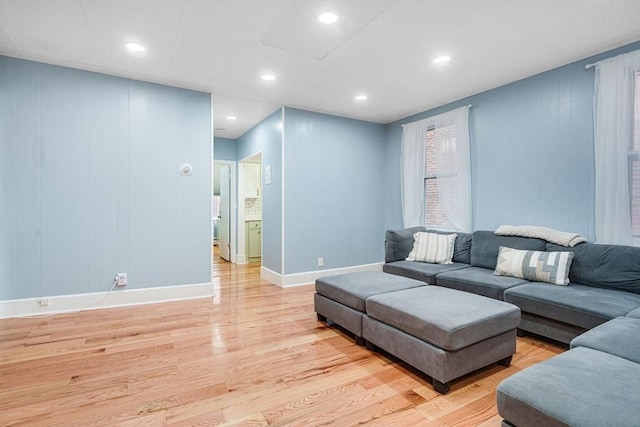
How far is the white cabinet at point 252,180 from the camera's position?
259 inches

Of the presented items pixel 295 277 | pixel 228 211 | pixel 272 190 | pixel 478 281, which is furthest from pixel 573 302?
pixel 228 211

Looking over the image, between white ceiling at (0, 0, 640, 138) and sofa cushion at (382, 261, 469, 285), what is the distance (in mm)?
2276

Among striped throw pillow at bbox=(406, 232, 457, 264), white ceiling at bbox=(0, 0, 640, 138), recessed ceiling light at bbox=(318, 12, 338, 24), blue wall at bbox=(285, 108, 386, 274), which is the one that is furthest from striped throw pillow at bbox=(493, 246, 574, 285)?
recessed ceiling light at bbox=(318, 12, 338, 24)

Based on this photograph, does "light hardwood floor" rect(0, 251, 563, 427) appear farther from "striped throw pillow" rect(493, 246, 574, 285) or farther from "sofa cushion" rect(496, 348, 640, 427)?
"striped throw pillow" rect(493, 246, 574, 285)

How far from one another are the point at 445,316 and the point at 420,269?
1.76 meters

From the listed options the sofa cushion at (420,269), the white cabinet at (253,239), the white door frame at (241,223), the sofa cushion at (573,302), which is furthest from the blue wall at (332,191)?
the sofa cushion at (573,302)

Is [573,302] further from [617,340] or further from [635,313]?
[617,340]

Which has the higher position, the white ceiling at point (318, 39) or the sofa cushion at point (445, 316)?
the white ceiling at point (318, 39)

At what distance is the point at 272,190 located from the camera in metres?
5.02

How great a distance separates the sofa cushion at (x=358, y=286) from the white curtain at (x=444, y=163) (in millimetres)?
1837

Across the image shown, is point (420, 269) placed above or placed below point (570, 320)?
above

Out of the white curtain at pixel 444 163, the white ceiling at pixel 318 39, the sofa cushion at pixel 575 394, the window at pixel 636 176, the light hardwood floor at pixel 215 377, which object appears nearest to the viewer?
the sofa cushion at pixel 575 394

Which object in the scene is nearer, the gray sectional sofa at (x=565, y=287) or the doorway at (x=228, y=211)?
the gray sectional sofa at (x=565, y=287)

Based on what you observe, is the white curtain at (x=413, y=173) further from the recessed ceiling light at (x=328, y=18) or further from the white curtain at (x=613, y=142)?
the recessed ceiling light at (x=328, y=18)
